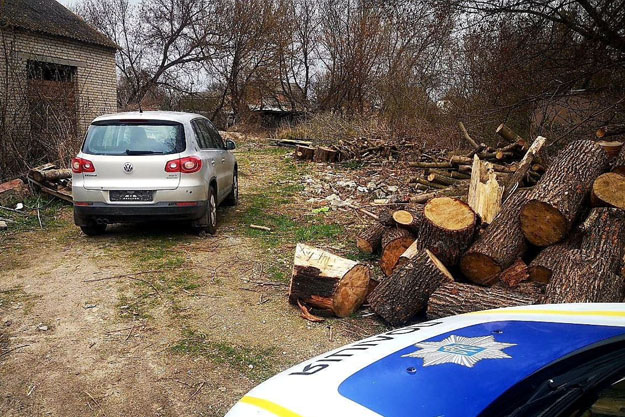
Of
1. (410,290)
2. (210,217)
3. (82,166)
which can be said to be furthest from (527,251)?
(82,166)

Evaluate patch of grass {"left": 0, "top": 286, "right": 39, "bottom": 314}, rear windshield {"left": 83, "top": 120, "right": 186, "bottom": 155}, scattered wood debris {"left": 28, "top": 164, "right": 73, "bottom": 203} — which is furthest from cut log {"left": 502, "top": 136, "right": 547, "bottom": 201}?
scattered wood debris {"left": 28, "top": 164, "right": 73, "bottom": 203}

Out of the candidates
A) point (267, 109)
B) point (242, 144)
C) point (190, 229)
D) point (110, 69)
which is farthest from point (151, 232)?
point (267, 109)

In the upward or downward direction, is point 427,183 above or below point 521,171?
below

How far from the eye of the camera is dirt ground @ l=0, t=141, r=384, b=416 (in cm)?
355

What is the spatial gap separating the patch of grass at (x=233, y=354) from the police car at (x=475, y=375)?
180 cm

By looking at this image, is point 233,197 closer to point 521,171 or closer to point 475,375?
point 521,171

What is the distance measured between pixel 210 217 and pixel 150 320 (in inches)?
114

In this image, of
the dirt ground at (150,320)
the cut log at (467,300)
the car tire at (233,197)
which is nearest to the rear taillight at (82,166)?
the dirt ground at (150,320)

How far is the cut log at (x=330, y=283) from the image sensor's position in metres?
4.74

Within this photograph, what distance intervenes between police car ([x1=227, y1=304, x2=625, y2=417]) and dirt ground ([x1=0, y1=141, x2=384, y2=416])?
1785 millimetres

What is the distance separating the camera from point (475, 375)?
1.63m

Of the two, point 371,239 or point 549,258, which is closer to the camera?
point 549,258

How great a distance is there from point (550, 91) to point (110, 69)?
1672cm

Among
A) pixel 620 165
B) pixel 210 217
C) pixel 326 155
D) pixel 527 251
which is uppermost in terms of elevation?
pixel 620 165
